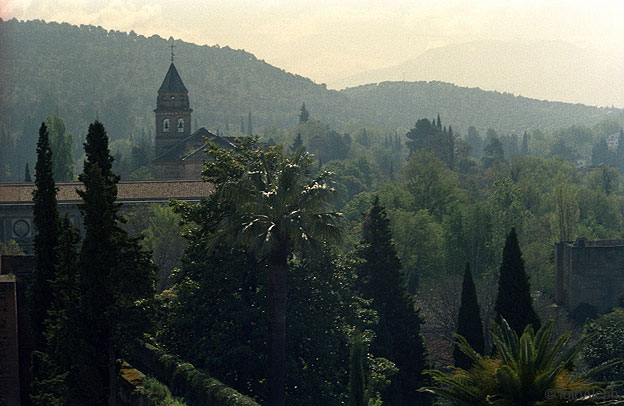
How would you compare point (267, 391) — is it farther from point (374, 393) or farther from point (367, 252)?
point (367, 252)

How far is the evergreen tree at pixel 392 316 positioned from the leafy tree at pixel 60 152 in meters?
61.7

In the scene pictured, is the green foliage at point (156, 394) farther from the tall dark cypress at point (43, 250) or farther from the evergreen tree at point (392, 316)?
the evergreen tree at point (392, 316)

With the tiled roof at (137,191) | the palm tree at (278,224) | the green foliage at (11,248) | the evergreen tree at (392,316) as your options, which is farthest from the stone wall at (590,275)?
the palm tree at (278,224)

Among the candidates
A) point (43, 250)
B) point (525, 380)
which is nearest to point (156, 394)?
point (43, 250)

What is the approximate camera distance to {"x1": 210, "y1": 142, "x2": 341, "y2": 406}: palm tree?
33.5 meters

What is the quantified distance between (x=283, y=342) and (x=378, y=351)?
996 centimetres

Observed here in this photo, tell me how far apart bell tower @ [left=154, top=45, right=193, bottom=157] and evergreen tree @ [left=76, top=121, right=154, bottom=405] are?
77534 millimetres

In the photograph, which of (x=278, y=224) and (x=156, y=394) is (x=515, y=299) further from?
(x=156, y=394)

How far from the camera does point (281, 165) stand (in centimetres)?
3494

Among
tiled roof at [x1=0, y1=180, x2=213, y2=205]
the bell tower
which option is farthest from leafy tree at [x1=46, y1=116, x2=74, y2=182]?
tiled roof at [x1=0, y1=180, x2=213, y2=205]

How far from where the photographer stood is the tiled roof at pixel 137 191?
79375 mm

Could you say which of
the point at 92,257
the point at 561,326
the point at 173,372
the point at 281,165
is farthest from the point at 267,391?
the point at 561,326

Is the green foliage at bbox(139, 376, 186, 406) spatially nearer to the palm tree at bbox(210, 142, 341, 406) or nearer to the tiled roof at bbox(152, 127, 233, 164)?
the palm tree at bbox(210, 142, 341, 406)

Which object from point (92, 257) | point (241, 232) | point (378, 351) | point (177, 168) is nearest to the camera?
point (92, 257)
